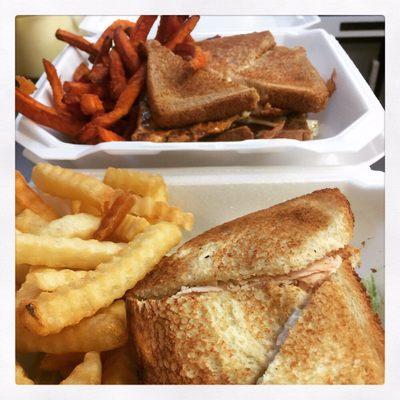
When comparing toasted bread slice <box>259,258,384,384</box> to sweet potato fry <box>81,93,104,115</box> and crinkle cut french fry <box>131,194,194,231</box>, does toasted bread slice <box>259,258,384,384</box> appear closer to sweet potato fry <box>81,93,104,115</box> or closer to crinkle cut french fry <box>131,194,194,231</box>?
crinkle cut french fry <box>131,194,194,231</box>

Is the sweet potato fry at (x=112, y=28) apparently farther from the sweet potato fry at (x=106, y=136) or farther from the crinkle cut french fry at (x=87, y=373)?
the crinkle cut french fry at (x=87, y=373)

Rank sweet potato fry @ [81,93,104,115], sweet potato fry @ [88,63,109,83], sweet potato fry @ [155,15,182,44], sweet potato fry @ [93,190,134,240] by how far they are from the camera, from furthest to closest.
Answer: sweet potato fry @ [88,63,109,83], sweet potato fry @ [81,93,104,115], sweet potato fry @ [155,15,182,44], sweet potato fry @ [93,190,134,240]

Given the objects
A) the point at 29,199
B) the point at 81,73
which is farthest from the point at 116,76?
the point at 29,199

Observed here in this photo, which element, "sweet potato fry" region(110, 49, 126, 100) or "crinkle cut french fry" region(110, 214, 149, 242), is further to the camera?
"sweet potato fry" region(110, 49, 126, 100)

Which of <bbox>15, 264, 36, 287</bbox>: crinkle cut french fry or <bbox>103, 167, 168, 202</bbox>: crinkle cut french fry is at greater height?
<bbox>103, 167, 168, 202</bbox>: crinkle cut french fry

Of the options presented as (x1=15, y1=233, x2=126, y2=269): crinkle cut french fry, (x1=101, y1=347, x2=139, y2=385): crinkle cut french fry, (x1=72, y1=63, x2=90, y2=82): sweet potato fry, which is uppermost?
(x1=72, y1=63, x2=90, y2=82): sweet potato fry

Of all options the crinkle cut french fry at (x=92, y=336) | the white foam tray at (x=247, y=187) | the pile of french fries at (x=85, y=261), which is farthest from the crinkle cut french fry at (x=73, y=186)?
the crinkle cut french fry at (x=92, y=336)

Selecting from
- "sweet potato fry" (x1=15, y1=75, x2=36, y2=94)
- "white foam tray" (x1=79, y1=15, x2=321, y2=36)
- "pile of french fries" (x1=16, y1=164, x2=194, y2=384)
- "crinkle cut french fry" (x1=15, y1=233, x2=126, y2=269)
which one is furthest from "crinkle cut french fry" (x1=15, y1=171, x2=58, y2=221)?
"white foam tray" (x1=79, y1=15, x2=321, y2=36)
